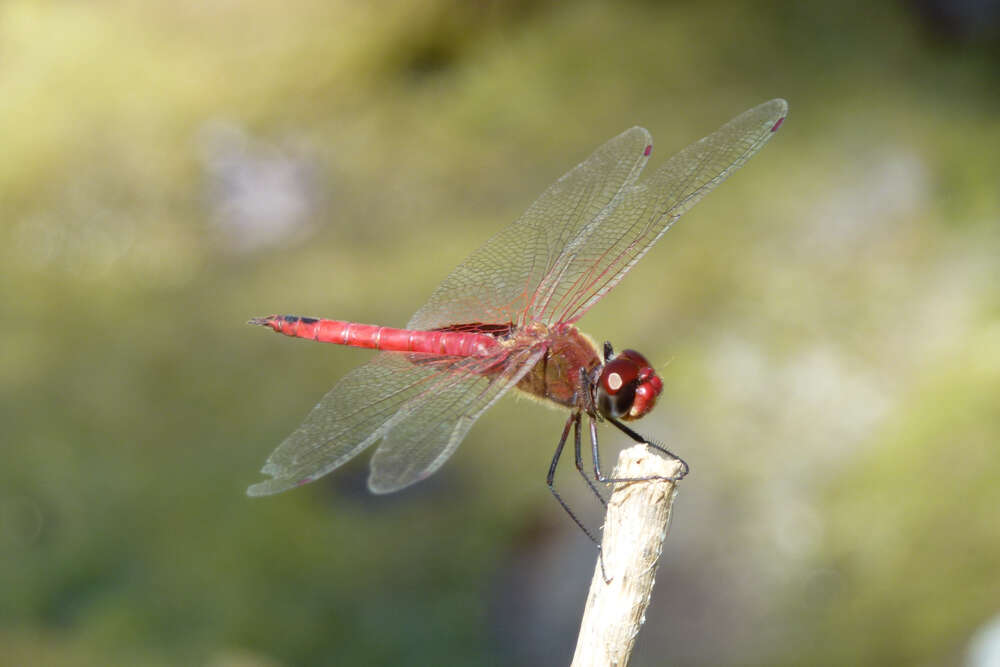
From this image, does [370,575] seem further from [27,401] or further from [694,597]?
[27,401]

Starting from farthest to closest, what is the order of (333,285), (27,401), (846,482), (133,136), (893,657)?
(133,136)
(333,285)
(27,401)
(846,482)
(893,657)

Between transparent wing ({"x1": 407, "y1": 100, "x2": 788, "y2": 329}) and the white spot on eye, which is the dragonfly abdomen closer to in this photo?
transparent wing ({"x1": 407, "y1": 100, "x2": 788, "y2": 329})

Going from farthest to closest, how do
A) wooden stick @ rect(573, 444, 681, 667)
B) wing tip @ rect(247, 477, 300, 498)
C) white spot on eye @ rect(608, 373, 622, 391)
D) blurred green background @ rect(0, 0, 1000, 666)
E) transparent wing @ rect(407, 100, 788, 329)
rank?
blurred green background @ rect(0, 0, 1000, 666) → transparent wing @ rect(407, 100, 788, 329) → white spot on eye @ rect(608, 373, 622, 391) → wing tip @ rect(247, 477, 300, 498) → wooden stick @ rect(573, 444, 681, 667)

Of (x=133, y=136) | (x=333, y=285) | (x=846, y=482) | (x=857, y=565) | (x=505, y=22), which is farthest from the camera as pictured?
(x=505, y=22)

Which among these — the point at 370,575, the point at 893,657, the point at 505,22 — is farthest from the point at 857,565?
the point at 505,22

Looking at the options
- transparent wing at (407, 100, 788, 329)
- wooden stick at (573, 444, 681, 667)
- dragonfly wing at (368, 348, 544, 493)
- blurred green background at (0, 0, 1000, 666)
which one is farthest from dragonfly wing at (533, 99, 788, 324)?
blurred green background at (0, 0, 1000, 666)

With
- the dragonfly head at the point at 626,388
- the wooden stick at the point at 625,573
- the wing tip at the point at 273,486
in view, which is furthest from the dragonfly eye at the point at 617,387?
the wing tip at the point at 273,486

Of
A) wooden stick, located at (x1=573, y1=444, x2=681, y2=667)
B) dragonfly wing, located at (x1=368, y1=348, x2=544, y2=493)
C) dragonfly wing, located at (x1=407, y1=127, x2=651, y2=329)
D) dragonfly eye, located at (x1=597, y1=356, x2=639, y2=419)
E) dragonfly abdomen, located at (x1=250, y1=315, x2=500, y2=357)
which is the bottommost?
wooden stick, located at (x1=573, y1=444, x2=681, y2=667)
